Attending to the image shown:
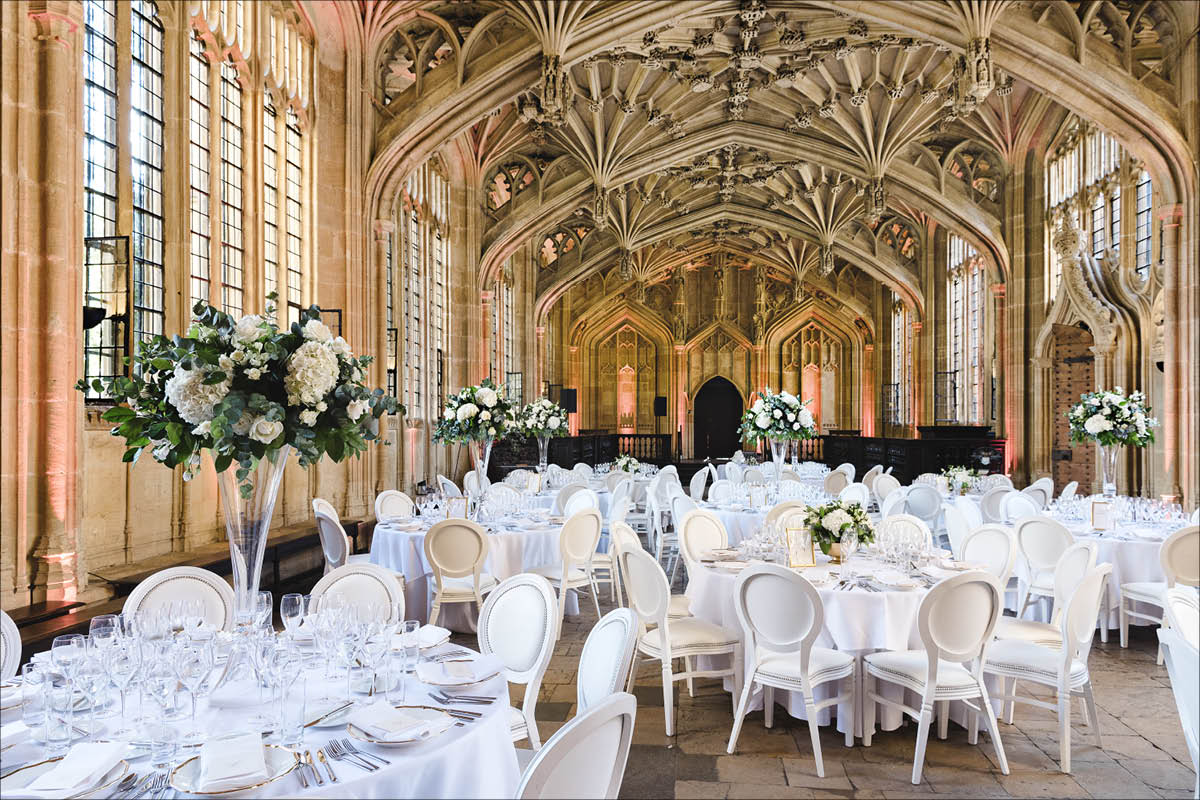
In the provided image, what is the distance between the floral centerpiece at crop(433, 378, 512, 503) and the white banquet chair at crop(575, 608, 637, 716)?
392cm

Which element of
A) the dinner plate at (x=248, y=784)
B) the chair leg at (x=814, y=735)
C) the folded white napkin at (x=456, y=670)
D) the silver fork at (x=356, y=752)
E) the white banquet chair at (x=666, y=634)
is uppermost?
the folded white napkin at (x=456, y=670)

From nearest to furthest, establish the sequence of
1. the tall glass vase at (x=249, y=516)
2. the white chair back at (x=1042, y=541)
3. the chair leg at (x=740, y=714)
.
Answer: the tall glass vase at (x=249, y=516)
the chair leg at (x=740, y=714)
the white chair back at (x=1042, y=541)

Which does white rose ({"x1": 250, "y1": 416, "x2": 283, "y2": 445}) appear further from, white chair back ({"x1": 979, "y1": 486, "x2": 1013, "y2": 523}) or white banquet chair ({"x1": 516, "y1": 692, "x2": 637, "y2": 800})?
white chair back ({"x1": 979, "y1": 486, "x2": 1013, "y2": 523})

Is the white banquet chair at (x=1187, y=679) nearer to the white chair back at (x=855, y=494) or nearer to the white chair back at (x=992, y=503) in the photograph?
the white chair back at (x=855, y=494)

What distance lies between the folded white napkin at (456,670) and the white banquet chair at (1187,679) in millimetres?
2211

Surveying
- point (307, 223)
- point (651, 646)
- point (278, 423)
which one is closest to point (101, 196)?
point (307, 223)

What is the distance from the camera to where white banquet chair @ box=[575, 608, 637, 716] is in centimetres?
255

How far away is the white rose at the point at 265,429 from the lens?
262 cm

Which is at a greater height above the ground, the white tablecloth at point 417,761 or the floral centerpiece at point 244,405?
the floral centerpiece at point 244,405

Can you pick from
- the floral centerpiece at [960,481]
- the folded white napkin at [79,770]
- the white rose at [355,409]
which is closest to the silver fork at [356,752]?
the folded white napkin at [79,770]

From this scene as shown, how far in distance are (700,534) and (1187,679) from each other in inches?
126

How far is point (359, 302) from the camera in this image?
9.87 m

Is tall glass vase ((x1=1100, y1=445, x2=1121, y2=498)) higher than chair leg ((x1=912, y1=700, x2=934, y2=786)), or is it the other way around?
tall glass vase ((x1=1100, y1=445, x2=1121, y2=498))

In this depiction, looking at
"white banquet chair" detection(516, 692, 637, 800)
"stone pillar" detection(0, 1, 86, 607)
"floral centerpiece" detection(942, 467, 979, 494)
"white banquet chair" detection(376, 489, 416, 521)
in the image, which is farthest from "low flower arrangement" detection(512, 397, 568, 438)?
"white banquet chair" detection(516, 692, 637, 800)
